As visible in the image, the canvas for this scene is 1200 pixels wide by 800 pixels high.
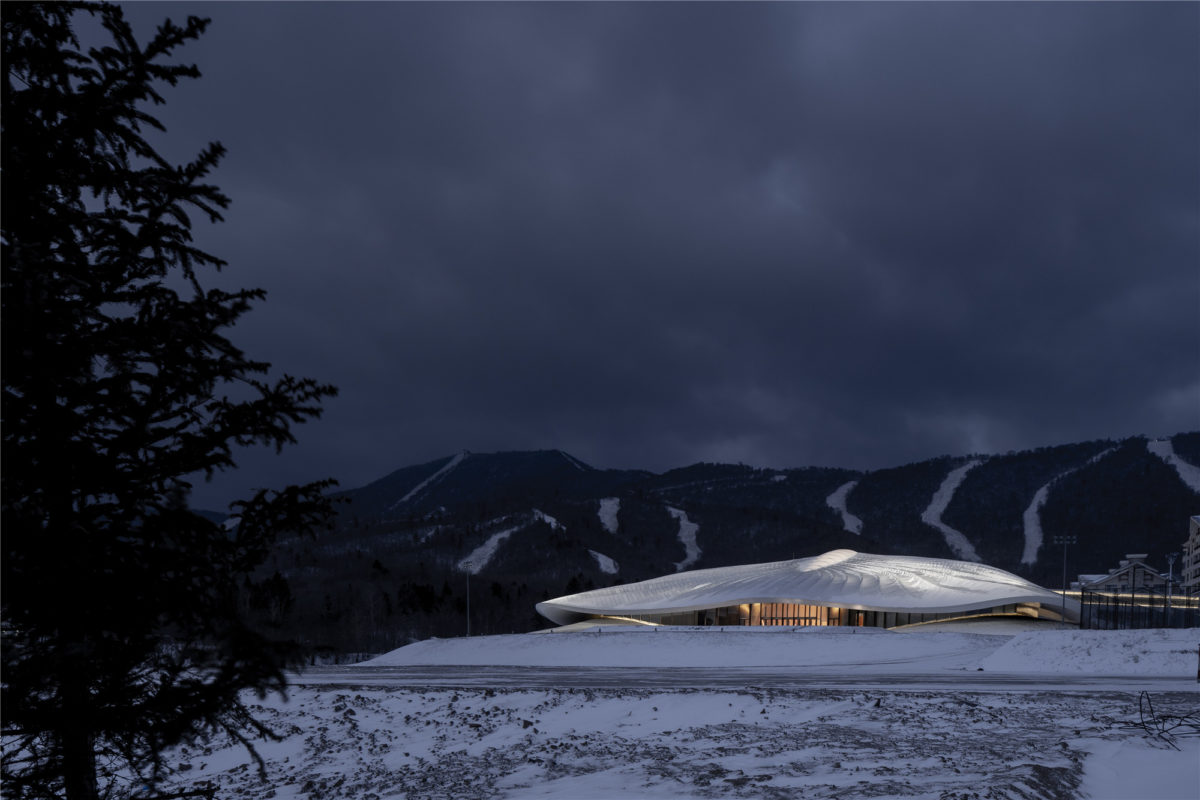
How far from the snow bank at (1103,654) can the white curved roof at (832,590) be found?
24.2 m

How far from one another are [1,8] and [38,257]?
91.5 inches

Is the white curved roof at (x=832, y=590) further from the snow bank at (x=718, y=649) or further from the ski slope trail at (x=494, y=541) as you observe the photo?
the ski slope trail at (x=494, y=541)

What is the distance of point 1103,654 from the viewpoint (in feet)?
94.5

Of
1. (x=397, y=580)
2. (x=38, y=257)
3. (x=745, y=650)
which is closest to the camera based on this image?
(x=38, y=257)

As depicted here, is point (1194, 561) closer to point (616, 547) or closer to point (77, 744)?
point (77, 744)

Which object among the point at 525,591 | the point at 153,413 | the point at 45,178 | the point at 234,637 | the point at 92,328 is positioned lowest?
the point at 525,591

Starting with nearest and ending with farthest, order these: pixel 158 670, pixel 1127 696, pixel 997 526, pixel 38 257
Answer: pixel 38 257 → pixel 158 670 → pixel 1127 696 → pixel 997 526

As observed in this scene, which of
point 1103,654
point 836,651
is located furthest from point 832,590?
point 1103,654

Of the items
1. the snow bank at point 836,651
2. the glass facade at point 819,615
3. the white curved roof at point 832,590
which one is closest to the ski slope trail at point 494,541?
the white curved roof at point 832,590

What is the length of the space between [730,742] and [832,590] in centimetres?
4825

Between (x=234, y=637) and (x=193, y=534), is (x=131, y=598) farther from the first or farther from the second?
(x=234, y=637)

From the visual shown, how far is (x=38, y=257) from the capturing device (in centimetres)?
545

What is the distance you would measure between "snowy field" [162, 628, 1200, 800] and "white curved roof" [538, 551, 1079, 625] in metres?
28.5

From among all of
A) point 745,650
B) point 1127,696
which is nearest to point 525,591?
point 745,650
